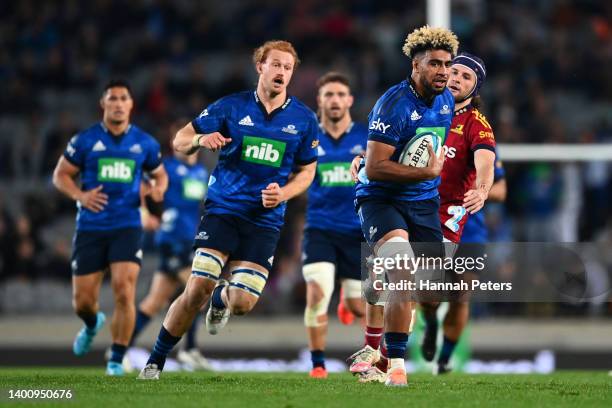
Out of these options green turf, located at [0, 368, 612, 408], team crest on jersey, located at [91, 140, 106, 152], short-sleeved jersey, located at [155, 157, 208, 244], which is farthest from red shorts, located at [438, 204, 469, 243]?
short-sleeved jersey, located at [155, 157, 208, 244]

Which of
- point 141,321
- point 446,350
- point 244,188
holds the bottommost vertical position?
point 446,350

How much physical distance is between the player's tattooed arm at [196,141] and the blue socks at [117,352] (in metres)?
2.85

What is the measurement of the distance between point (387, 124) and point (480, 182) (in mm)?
1142

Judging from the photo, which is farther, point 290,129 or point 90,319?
point 90,319

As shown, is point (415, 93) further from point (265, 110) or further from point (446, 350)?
point (446, 350)

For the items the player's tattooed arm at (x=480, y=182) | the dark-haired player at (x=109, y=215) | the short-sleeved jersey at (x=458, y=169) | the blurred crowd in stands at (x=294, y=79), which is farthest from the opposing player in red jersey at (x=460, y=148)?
the blurred crowd in stands at (x=294, y=79)

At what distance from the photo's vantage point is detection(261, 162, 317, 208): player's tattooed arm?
28.3ft

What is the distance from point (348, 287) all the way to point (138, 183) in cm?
220

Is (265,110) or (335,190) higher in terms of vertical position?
(265,110)

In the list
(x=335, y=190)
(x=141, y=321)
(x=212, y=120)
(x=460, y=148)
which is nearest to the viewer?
(x=212, y=120)

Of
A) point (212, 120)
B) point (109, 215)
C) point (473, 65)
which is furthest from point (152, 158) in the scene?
point (473, 65)

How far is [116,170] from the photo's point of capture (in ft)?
35.4

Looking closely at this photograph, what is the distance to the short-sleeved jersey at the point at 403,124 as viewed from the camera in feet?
25.9

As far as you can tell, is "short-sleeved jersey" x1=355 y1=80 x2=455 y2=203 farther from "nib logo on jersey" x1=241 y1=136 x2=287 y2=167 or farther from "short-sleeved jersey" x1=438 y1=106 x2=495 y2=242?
"short-sleeved jersey" x1=438 y1=106 x2=495 y2=242
